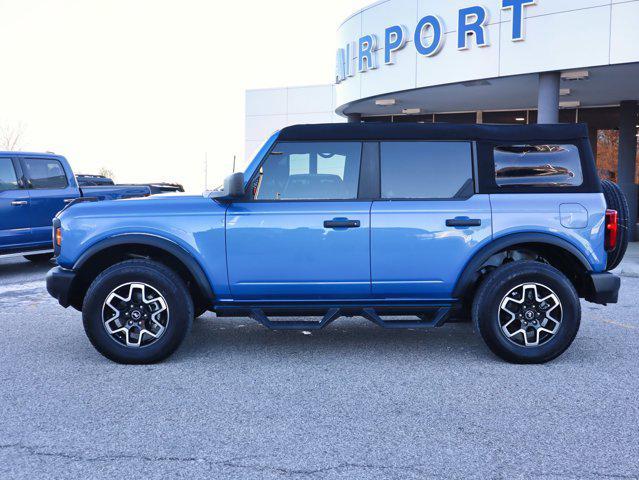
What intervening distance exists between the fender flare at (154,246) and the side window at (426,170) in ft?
5.39

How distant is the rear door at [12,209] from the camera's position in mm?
9805

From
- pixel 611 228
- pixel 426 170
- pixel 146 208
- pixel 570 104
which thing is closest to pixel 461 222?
pixel 426 170

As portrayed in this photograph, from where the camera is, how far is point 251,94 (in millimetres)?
29438

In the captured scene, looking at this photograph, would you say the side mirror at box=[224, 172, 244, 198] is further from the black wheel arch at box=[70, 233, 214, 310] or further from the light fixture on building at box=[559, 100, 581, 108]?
the light fixture on building at box=[559, 100, 581, 108]

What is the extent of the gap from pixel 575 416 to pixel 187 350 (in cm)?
321

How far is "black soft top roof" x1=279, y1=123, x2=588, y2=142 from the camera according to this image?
16.9 feet

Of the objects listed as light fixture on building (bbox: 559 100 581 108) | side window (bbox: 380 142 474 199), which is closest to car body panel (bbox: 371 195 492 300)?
side window (bbox: 380 142 474 199)

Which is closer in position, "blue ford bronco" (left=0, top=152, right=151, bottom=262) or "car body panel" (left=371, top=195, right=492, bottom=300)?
"car body panel" (left=371, top=195, right=492, bottom=300)

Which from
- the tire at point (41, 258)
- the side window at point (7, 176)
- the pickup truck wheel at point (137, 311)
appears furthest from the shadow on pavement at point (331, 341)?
the tire at point (41, 258)

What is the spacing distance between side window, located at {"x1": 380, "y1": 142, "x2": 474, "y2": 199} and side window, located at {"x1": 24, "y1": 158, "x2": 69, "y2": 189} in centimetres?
748

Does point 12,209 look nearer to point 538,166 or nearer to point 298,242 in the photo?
point 298,242

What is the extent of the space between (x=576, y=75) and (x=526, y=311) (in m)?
10.6

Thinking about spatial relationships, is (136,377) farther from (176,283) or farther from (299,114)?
(299,114)

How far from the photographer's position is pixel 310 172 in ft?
16.8
